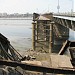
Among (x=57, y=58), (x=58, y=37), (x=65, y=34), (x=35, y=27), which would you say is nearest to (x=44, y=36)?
(x=35, y=27)

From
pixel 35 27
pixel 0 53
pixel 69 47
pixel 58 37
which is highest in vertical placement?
pixel 69 47

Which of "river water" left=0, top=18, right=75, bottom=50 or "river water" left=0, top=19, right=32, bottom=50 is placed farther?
"river water" left=0, top=18, right=75, bottom=50

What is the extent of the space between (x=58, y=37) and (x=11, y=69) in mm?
46511

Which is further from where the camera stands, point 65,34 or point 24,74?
point 65,34

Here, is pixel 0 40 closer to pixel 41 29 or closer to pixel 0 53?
pixel 0 53

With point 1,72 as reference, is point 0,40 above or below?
above

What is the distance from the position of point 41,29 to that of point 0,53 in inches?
1541

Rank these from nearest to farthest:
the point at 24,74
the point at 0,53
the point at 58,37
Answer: the point at 0,53, the point at 24,74, the point at 58,37

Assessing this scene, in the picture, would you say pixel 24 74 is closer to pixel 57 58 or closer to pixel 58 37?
pixel 57 58

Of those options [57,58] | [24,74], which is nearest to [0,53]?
[24,74]

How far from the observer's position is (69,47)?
21.2ft

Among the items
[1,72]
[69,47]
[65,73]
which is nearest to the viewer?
[65,73]

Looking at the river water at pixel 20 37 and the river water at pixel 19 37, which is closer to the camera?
the river water at pixel 19 37

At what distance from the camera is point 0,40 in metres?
9.66
